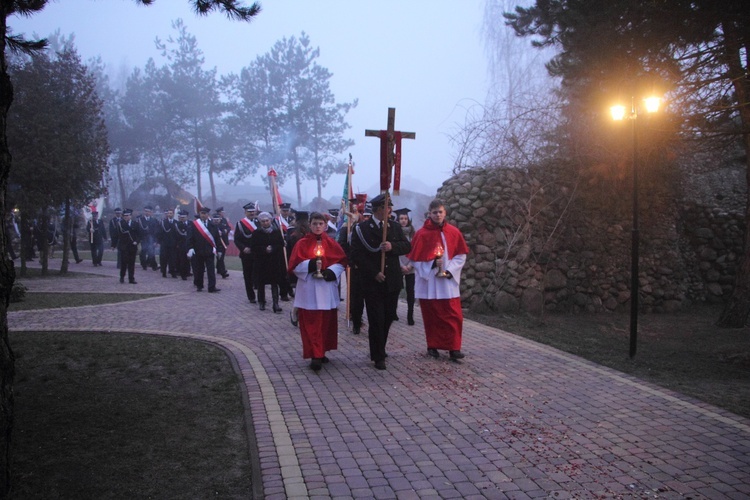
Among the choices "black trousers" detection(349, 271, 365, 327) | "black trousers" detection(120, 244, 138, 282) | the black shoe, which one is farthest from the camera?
"black trousers" detection(120, 244, 138, 282)

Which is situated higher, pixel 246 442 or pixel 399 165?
pixel 399 165

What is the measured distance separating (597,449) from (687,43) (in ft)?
22.6

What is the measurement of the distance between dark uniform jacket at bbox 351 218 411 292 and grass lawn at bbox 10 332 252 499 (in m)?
2.06

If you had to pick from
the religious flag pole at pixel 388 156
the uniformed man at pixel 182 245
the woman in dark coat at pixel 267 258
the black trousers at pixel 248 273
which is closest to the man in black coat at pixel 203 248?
the black trousers at pixel 248 273

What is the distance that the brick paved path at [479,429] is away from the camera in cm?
445

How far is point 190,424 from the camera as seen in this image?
18.4 ft

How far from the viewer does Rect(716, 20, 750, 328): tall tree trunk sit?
9.76 m

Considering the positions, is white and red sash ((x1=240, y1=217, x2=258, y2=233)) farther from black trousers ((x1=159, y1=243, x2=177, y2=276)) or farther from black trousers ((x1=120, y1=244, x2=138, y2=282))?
black trousers ((x1=159, y1=243, x2=177, y2=276))

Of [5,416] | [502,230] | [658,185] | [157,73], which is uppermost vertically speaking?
[157,73]

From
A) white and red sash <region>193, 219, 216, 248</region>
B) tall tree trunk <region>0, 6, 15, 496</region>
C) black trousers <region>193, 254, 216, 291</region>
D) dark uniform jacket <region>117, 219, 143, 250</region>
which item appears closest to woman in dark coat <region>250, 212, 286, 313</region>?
white and red sash <region>193, 219, 216, 248</region>

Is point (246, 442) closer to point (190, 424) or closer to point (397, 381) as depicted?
point (190, 424)

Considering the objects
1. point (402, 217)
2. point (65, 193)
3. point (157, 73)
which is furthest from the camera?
point (157, 73)

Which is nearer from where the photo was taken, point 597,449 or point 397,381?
point 597,449

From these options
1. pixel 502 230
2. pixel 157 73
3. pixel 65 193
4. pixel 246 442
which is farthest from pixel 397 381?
pixel 157 73
